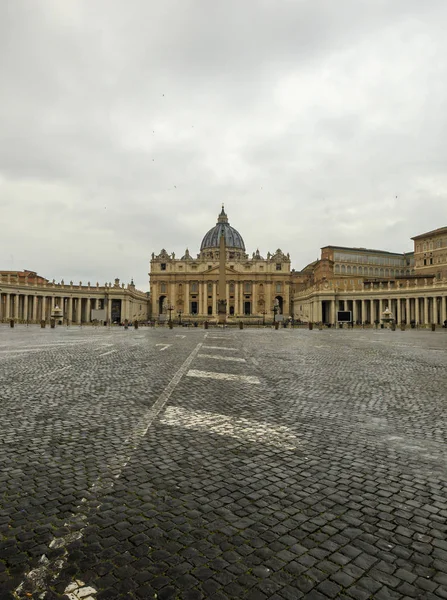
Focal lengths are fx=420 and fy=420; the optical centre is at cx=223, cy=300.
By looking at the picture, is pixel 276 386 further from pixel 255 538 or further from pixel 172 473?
pixel 255 538

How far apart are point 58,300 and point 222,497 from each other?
97.1 meters

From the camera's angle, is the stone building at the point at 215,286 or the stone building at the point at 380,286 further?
the stone building at the point at 215,286

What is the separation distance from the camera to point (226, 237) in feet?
457

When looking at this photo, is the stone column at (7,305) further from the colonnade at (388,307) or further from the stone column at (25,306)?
the colonnade at (388,307)

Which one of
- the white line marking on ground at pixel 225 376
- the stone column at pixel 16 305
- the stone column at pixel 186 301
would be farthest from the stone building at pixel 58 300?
the white line marking on ground at pixel 225 376

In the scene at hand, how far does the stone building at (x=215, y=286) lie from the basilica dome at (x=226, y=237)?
18.5m

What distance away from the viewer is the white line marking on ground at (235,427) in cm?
534

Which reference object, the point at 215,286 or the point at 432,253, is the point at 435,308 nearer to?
the point at 432,253

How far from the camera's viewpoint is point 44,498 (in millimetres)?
3619

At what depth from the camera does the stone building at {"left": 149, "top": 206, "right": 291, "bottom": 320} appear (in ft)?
386

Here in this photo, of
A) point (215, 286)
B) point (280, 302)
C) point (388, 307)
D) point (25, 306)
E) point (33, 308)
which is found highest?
point (215, 286)

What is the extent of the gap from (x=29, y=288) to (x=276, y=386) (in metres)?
81.4

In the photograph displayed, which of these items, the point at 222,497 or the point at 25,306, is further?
the point at 25,306

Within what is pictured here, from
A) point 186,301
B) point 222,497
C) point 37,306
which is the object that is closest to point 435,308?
point 186,301
